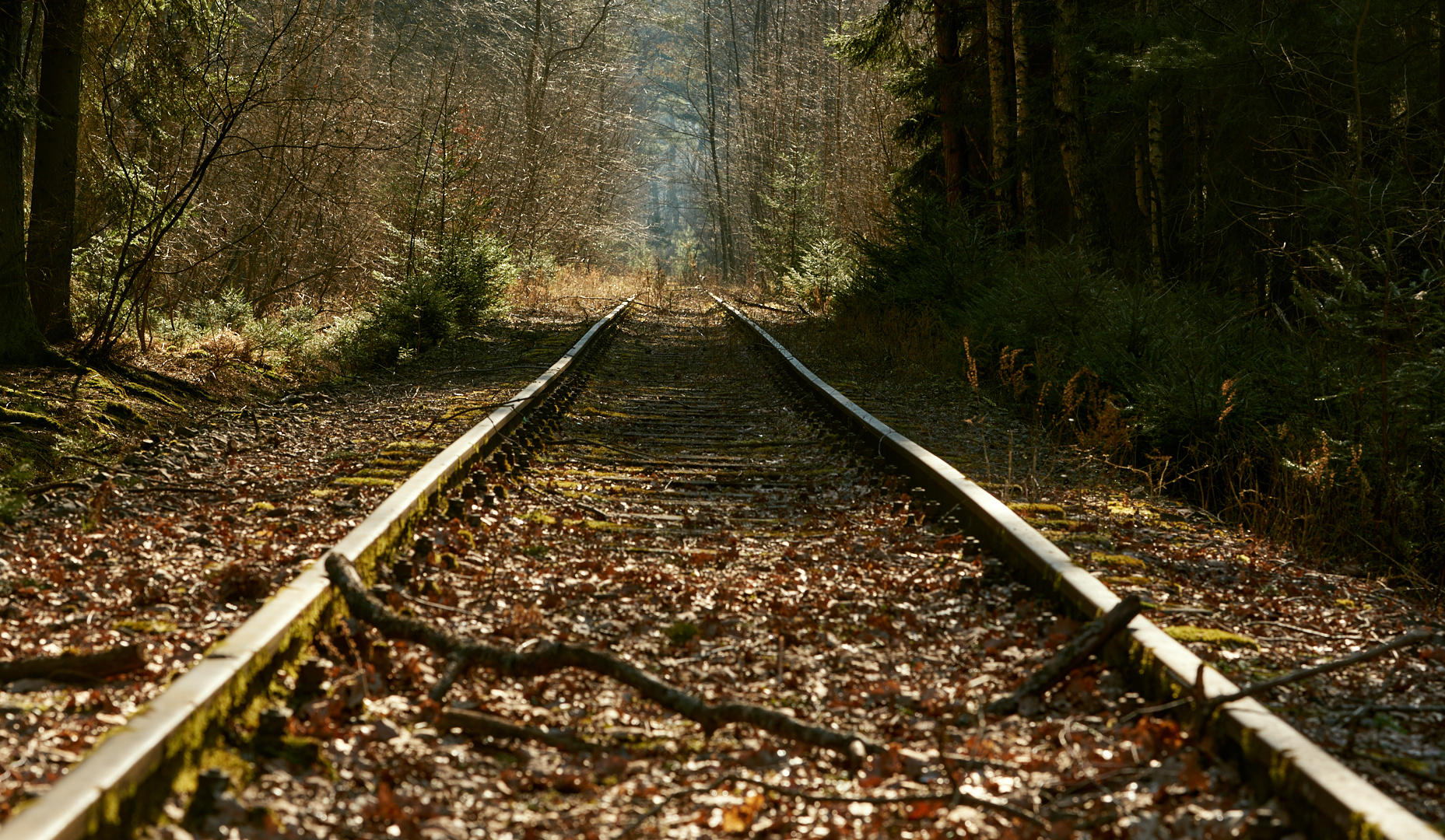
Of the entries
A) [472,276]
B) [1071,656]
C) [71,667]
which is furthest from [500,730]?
[472,276]

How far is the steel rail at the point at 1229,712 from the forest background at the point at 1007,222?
193 centimetres

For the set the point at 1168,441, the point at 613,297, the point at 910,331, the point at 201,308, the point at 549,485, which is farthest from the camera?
the point at 613,297

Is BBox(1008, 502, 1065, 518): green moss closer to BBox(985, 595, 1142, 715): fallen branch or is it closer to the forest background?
the forest background

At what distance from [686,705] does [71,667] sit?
5.78ft

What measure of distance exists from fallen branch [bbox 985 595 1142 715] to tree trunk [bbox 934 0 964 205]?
565 inches

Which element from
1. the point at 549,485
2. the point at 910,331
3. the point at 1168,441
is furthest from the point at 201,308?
the point at 1168,441

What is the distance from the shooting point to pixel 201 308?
11.9 m

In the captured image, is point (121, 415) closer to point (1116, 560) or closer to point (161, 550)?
point (161, 550)

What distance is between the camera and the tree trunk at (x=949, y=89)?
17000 mm

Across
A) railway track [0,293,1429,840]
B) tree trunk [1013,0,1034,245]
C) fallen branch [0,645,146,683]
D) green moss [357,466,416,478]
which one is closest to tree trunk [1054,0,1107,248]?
tree trunk [1013,0,1034,245]

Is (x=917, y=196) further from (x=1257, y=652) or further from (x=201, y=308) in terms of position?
(x=1257, y=652)

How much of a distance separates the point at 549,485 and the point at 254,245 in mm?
10552

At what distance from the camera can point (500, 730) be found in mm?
3059

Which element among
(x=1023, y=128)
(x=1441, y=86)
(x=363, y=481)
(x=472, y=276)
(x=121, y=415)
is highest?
(x=1023, y=128)
